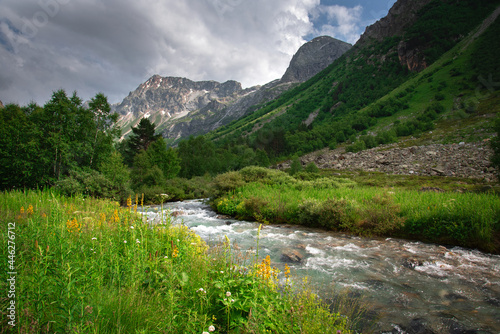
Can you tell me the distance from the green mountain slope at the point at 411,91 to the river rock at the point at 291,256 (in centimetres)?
4240

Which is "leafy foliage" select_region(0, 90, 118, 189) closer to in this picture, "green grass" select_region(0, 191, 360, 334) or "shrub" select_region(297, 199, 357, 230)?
"green grass" select_region(0, 191, 360, 334)

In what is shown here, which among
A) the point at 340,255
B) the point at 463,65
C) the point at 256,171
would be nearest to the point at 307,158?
the point at 256,171

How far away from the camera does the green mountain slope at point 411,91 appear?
5225 cm

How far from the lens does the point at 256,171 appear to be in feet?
73.3

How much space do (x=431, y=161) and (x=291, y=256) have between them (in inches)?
1364

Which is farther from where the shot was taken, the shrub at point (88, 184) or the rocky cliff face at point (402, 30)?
the rocky cliff face at point (402, 30)

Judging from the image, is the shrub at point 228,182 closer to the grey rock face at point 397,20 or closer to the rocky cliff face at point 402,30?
the rocky cliff face at point 402,30

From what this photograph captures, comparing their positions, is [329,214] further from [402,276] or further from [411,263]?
[402,276]

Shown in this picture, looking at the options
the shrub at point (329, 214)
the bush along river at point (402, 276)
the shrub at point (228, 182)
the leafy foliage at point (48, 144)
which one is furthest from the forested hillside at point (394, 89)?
the leafy foliage at point (48, 144)

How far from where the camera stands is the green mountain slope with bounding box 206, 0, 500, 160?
171ft

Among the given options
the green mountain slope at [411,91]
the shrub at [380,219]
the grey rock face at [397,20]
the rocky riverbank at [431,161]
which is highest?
the grey rock face at [397,20]

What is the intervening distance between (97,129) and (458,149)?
46.6 meters

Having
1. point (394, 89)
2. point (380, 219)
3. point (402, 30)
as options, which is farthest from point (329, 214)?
point (402, 30)

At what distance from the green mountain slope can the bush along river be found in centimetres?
3934
